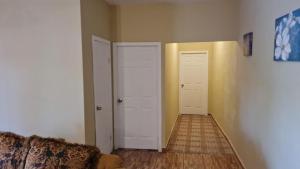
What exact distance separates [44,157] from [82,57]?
1.57 meters

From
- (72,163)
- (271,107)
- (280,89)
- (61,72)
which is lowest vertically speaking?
(72,163)

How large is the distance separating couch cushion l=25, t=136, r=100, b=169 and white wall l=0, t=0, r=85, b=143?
126 centimetres

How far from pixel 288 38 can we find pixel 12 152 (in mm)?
2541

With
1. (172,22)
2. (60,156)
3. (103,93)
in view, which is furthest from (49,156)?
(172,22)

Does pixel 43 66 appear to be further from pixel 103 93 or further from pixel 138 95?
pixel 138 95

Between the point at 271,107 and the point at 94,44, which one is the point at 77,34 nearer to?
the point at 94,44

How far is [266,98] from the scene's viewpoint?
2695 millimetres

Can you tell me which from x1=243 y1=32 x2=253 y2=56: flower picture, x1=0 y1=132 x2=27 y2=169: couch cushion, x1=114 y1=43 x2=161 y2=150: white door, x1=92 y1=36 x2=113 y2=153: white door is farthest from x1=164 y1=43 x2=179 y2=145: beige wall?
x1=0 y1=132 x2=27 y2=169: couch cushion

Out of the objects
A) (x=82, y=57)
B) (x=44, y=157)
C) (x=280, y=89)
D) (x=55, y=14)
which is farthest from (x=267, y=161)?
(x=55, y=14)

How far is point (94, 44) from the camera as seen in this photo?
11.8 ft

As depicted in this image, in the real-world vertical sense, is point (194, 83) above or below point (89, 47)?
below

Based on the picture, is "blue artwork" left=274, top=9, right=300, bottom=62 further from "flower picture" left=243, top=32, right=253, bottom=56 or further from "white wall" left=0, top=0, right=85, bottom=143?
"white wall" left=0, top=0, right=85, bottom=143

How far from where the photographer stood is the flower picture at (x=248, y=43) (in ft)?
10.9

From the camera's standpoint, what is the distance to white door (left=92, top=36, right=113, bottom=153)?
369 centimetres
